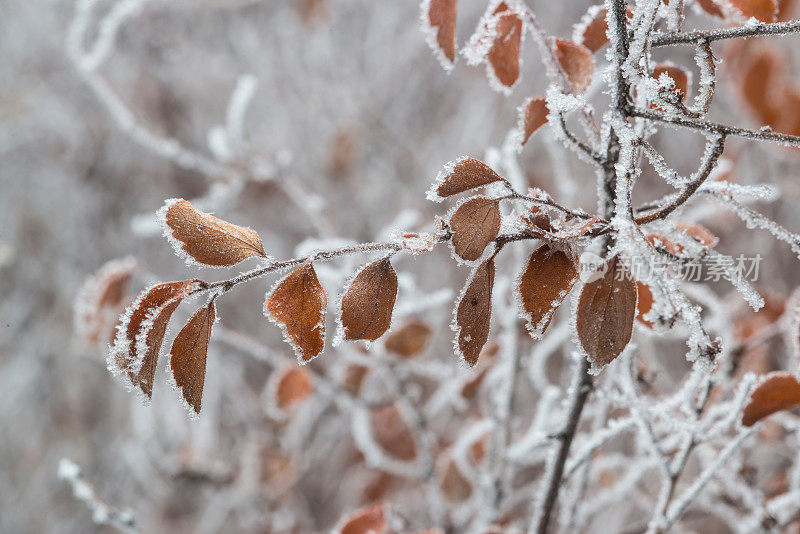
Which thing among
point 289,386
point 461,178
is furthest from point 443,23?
point 289,386

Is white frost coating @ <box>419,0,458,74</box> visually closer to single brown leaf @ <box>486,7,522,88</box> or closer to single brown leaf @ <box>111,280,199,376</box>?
single brown leaf @ <box>486,7,522,88</box>

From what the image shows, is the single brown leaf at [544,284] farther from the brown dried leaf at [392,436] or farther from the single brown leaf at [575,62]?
the brown dried leaf at [392,436]

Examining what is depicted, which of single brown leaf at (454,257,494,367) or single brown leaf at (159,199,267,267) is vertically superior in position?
single brown leaf at (159,199,267,267)

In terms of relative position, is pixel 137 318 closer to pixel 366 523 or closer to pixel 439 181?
pixel 439 181

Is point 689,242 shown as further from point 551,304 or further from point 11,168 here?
point 11,168

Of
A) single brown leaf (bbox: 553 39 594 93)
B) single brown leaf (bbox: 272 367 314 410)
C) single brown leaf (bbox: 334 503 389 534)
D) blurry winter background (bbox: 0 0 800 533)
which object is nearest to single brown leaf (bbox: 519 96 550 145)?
single brown leaf (bbox: 553 39 594 93)
